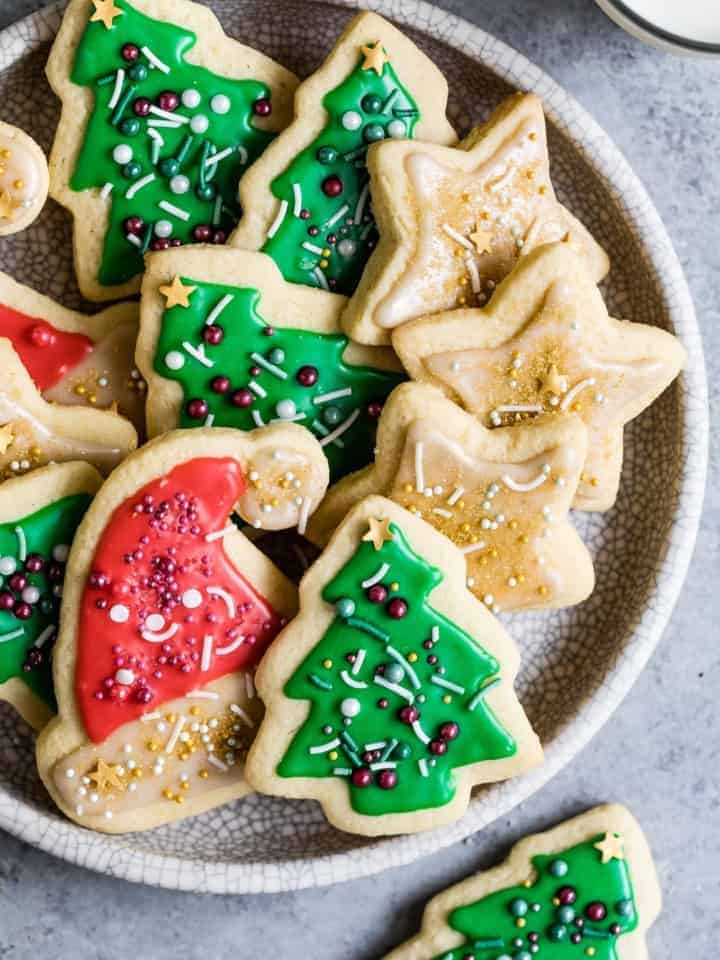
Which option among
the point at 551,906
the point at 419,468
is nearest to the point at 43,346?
the point at 419,468

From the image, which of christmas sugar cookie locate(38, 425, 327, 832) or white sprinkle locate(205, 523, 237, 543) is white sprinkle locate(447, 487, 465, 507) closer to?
christmas sugar cookie locate(38, 425, 327, 832)

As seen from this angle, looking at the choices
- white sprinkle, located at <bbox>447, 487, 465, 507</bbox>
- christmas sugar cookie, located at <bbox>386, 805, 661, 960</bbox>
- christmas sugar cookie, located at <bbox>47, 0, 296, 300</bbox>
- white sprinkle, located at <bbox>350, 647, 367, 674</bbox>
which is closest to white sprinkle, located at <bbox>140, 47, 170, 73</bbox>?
christmas sugar cookie, located at <bbox>47, 0, 296, 300</bbox>

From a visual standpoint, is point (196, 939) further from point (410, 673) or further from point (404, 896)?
point (410, 673)

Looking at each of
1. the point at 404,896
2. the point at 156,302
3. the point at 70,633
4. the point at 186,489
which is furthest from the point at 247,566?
the point at 404,896

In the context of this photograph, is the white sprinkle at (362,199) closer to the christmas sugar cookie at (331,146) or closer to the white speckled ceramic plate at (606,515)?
the christmas sugar cookie at (331,146)

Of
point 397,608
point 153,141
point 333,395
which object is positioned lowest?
point 397,608

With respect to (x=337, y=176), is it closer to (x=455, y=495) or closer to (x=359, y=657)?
(x=455, y=495)

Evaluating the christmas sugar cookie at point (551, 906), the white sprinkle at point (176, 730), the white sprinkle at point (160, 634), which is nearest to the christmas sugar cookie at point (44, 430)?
the white sprinkle at point (160, 634)
